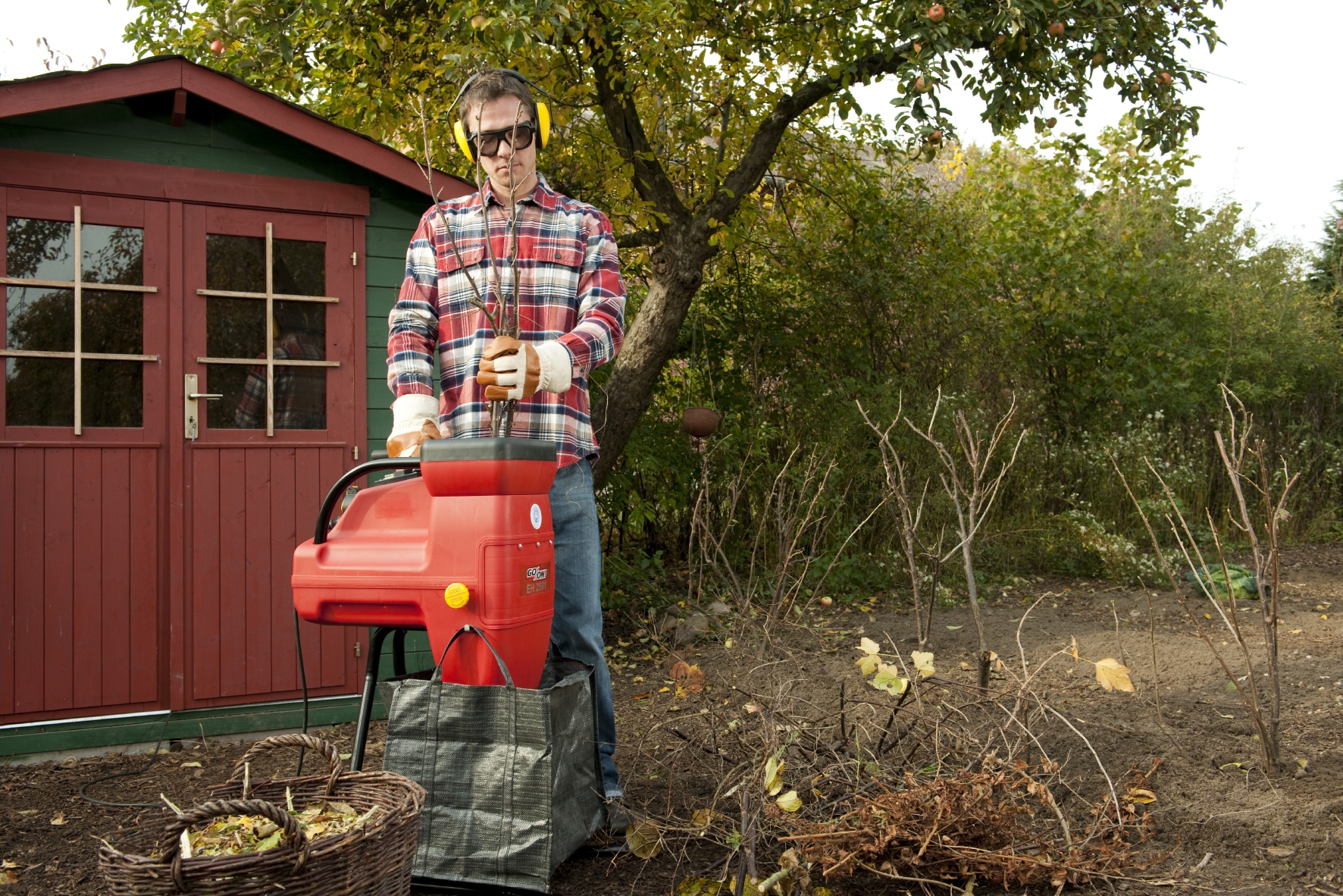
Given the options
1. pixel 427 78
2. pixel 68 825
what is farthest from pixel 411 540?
pixel 427 78

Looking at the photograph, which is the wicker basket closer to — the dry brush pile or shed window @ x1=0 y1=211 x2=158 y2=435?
the dry brush pile

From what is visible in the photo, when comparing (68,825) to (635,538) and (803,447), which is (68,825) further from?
(803,447)

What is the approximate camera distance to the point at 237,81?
4090 millimetres

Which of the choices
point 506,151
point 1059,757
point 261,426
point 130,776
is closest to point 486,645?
point 506,151

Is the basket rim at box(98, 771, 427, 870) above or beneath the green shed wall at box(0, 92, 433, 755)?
beneath

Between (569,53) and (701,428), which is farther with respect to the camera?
(701,428)

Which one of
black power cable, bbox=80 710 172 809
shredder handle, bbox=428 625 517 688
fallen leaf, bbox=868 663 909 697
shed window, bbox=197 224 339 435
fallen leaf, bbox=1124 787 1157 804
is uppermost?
shed window, bbox=197 224 339 435

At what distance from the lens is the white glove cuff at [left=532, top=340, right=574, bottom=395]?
2311 millimetres

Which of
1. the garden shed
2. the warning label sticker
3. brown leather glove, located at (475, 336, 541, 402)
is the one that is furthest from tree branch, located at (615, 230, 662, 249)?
the warning label sticker

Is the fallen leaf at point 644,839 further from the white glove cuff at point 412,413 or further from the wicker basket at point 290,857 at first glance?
the white glove cuff at point 412,413

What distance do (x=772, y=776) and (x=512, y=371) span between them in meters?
1.02

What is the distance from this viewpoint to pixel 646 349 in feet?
19.7

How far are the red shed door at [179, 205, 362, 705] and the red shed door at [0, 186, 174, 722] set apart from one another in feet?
0.45

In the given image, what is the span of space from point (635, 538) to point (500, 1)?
13.1 feet
